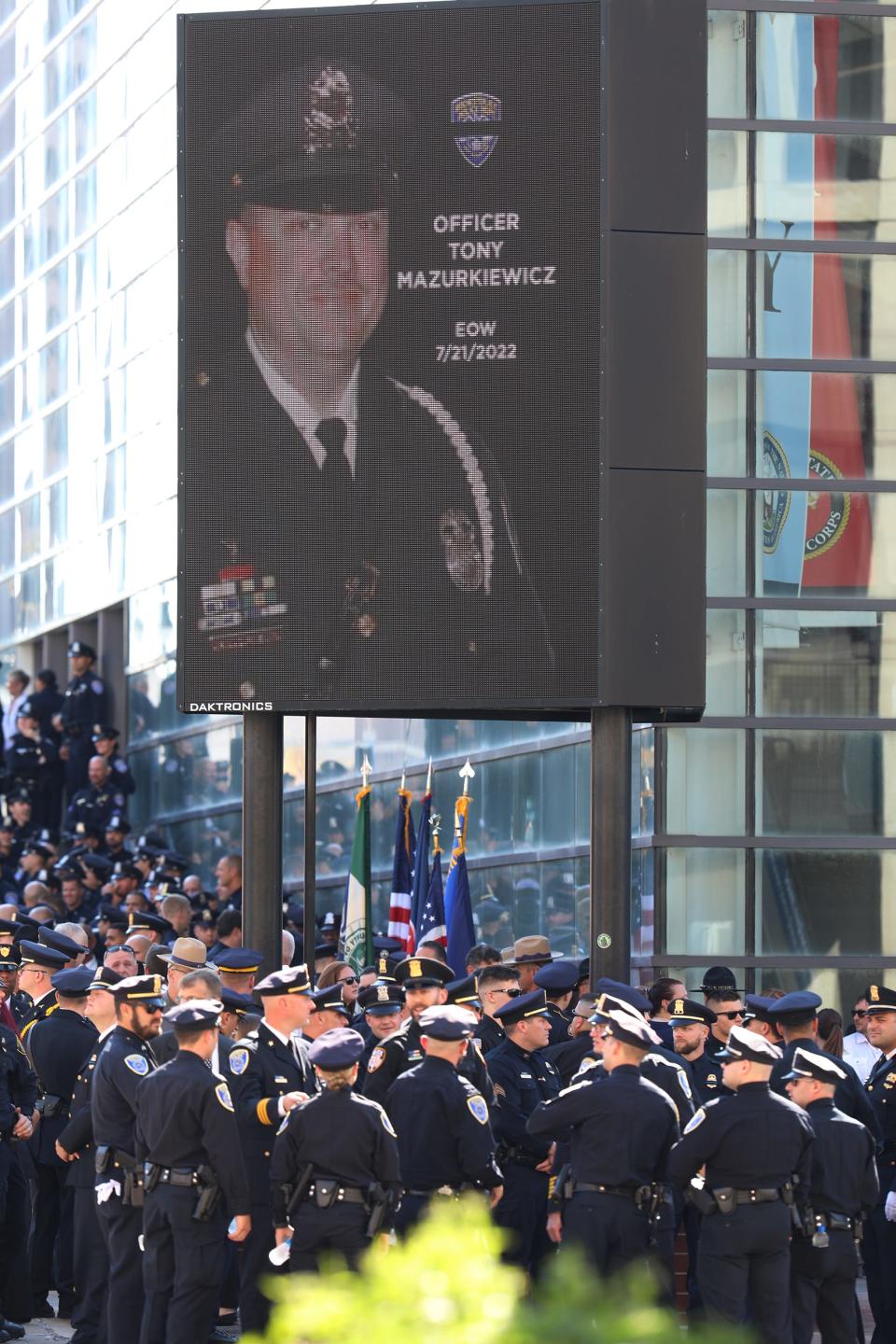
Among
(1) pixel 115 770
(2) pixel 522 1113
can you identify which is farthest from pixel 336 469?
(1) pixel 115 770

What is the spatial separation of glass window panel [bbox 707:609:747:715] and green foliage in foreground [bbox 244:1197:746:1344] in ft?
48.8

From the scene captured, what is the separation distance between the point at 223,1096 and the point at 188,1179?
1.36 feet

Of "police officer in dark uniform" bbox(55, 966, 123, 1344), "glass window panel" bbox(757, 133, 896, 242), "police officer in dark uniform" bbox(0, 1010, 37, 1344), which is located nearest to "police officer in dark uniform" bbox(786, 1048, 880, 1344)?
"police officer in dark uniform" bbox(55, 966, 123, 1344)

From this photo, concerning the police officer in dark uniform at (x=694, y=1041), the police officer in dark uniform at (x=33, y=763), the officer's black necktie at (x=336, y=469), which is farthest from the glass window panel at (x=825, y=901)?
the police officer in dark uniform at (x=33, y=763)

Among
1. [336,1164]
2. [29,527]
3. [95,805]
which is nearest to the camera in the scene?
[336,1164]

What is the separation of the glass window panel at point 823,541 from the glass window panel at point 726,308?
119 centimetres

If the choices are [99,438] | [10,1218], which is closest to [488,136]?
[10,1218]

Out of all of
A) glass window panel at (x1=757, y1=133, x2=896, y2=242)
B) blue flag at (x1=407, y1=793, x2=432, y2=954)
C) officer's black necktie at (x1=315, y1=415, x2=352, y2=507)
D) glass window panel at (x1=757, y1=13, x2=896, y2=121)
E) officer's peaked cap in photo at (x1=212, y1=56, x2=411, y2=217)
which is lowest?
blue flag at (x1=407, y1=793, x2=432, y2=954)

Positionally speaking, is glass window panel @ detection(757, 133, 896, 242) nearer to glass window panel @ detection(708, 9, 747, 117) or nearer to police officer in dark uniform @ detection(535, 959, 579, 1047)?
glass window panel @ detection(708, 9, 747, 117)

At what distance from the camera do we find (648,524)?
37.9 feet

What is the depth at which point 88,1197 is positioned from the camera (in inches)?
455

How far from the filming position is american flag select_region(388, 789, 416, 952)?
53.8 ft

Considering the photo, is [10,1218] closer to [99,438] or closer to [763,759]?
[763,759]

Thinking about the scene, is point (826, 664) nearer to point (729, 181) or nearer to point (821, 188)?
point (821, 188)
